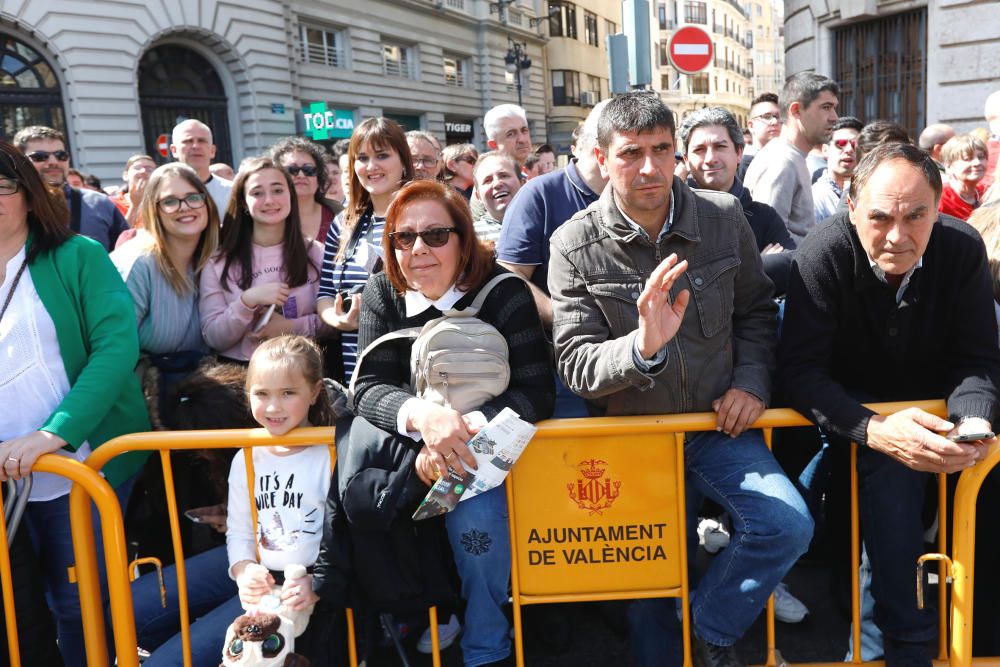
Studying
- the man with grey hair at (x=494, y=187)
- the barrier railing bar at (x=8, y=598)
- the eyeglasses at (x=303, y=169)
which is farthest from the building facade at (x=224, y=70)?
the barrier railing bar at (x=8, y=598)

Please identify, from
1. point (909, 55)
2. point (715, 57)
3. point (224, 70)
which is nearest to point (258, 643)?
point (909, 55)

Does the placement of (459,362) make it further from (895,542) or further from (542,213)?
(895,542)

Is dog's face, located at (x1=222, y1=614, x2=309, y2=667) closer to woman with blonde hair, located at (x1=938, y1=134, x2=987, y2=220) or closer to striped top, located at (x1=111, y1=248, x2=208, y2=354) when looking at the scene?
striped top, located at (x1=111, y1=248, x2=208, y2=354)

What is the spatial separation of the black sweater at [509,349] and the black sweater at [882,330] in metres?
0.89

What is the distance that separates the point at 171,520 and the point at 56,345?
0.80 metres

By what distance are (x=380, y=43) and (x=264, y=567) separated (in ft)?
86.3

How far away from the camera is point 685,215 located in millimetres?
2680

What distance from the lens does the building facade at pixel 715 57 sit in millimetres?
72625

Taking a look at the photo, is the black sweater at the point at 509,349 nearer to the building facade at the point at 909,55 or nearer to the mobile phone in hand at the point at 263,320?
the mobile phone in hand at the point at 263,320

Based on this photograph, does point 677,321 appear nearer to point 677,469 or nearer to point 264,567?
point 677,469

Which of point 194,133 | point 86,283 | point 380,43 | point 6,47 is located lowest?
point 86,283

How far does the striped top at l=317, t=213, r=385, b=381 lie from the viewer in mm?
3592

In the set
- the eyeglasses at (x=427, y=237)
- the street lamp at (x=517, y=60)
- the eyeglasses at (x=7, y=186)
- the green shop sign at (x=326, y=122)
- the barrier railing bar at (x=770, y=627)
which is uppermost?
the street lamp at (x=517, y=60)

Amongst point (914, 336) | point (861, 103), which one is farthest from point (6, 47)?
point (914, 336)
